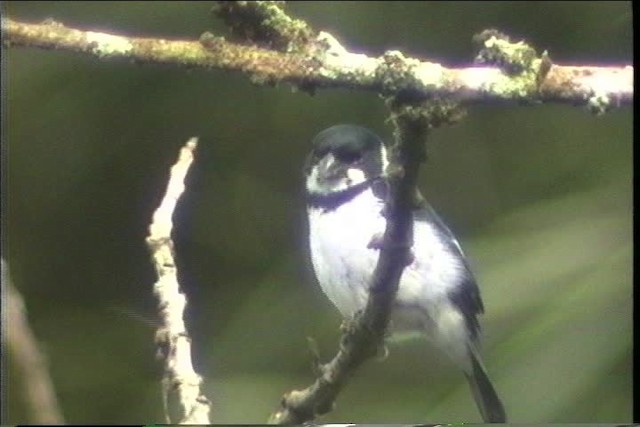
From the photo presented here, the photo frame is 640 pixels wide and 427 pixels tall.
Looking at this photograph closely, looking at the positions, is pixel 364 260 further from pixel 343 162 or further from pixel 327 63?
pixel 327 63

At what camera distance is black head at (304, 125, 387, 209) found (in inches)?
61.9

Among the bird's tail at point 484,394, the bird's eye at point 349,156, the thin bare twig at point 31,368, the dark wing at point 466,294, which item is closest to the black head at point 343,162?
the bird's eye at point 349,156

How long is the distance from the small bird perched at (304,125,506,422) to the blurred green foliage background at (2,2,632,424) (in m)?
0.02

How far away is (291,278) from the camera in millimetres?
1644

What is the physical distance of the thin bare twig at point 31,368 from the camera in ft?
5.57

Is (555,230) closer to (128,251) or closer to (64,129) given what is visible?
(128,251)

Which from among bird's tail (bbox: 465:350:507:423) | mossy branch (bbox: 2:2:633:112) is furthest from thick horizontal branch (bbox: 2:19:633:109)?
bird's tail (bbox: 465:350:507:423)

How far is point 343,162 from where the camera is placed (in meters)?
1.60

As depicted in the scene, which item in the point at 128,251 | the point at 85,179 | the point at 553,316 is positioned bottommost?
the point at 553,316

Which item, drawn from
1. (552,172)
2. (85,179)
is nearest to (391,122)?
(552,172)

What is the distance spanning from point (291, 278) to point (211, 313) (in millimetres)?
145

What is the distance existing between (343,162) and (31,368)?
24.7 inches

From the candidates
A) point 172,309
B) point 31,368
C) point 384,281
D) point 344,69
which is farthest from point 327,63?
point 31,368

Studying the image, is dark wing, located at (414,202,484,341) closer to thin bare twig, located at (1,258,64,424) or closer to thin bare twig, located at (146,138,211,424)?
thin bare twig, located at (146,138,211,424)
